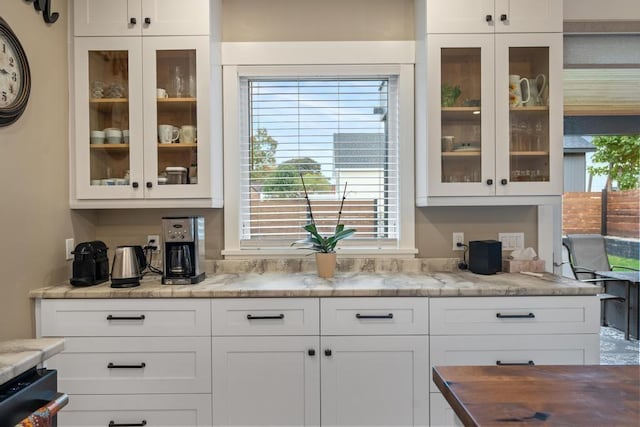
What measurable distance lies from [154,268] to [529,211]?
2388mm

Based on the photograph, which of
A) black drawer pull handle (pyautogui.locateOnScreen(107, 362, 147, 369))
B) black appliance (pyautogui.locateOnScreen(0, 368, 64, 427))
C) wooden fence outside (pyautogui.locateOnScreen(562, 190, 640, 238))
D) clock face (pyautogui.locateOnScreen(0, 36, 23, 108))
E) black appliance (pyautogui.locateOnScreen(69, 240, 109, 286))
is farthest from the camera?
wooden fence outside (pyautogui.locateOnScreen(562, 190, 640, 238))

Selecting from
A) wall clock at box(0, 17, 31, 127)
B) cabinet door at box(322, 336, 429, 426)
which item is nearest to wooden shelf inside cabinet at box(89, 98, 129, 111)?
wall clock at box(0, 17, 31, 127)

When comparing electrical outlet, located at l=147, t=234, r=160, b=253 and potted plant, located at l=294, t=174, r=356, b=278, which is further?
electrical outlet, located at l=147, t=234, r=160, b=253

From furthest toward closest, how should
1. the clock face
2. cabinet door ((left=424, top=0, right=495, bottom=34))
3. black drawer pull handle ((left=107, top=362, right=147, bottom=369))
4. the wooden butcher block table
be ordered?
1. cabinet door ((left=424, top=0, right=495, bottom=34))
2. black drawer pull handle ((left=107, top=362, right=147, bottom=369))
3. the clock face
4. the wooden butcher block table

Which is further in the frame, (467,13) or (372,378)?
(467,13)

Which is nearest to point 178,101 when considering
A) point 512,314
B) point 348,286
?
point 348,286

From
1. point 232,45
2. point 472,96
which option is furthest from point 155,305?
point 472,96

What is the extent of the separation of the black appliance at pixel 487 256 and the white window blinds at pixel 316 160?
19.5 inches

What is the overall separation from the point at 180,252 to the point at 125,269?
0.28 meters

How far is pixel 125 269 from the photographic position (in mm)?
1968

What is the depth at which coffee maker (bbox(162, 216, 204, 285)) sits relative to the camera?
203 cm

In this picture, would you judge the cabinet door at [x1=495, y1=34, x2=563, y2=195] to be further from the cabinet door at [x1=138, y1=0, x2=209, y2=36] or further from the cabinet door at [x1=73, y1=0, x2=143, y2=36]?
the cabinet door at [x1=73, y1=0, x2=143, y2=36]

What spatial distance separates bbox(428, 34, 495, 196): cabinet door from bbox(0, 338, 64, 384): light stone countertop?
6.10 feet

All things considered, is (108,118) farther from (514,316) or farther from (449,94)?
(514,316)
